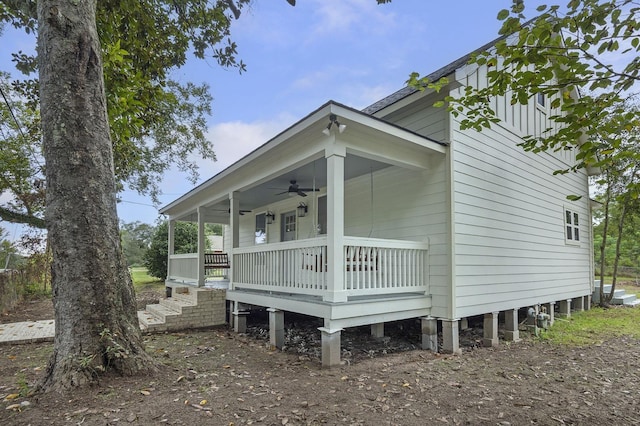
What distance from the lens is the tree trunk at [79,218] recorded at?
375 centimetres

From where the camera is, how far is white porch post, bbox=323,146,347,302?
5.09 m

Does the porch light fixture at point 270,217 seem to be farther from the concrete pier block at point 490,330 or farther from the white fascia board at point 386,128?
the concrete pier block at point 490,330

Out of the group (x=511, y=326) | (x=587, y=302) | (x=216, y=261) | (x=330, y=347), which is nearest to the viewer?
(x=330, y=347)

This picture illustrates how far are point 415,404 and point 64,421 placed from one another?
129 inches

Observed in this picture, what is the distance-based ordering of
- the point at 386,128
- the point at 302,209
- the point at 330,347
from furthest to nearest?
the point at 302,209 < the point at 386,128 < the point at 330,347

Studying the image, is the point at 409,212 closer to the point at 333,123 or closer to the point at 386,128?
the point at 386,128

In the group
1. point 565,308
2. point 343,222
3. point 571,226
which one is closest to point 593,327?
point 565,308

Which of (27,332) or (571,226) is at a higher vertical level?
(571,226)

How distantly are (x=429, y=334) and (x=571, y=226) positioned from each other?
731 centimetres

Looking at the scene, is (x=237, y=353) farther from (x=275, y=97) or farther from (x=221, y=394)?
(x=275, y=97)

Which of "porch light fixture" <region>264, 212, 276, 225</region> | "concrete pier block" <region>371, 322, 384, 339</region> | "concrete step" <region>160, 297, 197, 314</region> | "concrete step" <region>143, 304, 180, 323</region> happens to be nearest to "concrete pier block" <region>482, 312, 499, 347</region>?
"concrete pier block" <region>371, 322, 384, 339</region>

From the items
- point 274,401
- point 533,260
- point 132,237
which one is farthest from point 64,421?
point 132,237

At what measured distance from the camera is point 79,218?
3.84 meters

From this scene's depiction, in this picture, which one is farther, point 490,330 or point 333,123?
point 490,330
